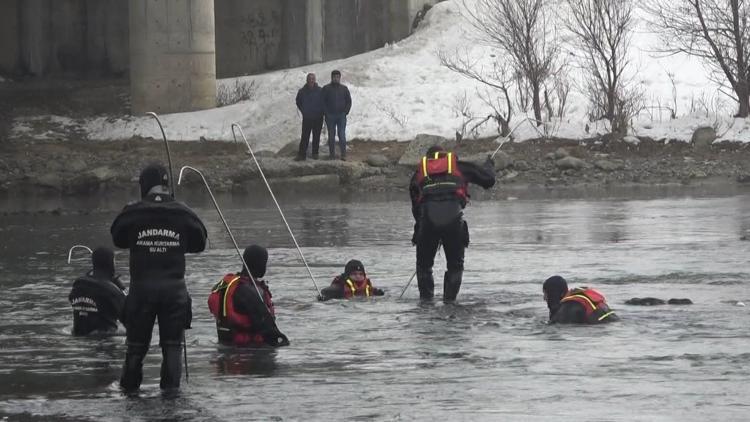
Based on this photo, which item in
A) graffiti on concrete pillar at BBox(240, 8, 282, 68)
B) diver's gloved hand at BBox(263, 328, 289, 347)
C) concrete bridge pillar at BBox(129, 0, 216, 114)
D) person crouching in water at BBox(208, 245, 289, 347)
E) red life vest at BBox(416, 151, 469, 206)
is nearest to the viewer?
person crouching in water at BBox(208, 245, 289, 347)

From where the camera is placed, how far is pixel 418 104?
39656 millimetres

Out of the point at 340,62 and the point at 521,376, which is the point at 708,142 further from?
the point at 521,376

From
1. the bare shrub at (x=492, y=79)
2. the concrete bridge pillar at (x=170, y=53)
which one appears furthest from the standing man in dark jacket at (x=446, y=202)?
the concrete bridge pillar at (x=170, y=53)

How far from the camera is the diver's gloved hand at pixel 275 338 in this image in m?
12.8

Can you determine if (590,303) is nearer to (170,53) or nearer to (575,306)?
(575,306)

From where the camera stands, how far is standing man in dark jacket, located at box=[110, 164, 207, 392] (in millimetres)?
10688

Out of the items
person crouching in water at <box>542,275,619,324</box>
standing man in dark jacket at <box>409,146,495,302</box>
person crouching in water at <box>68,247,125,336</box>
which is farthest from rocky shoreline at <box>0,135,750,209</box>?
person crouching in water at <box>68,247,125,336</box>

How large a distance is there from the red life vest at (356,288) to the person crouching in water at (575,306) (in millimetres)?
2668

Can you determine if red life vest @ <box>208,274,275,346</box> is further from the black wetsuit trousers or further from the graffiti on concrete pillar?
the graffiti on concrete pillar

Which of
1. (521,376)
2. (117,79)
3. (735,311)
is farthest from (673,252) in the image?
(117,79)

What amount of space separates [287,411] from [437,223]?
5.57 meters

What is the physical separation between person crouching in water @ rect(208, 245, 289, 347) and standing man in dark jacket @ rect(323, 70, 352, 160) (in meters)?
21.1

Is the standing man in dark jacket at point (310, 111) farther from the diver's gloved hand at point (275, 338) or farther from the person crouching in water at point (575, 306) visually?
the diver's gloved hand at point (275, 338)

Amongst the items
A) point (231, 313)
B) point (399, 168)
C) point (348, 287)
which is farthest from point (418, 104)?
point (231, 313)
